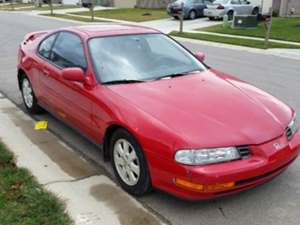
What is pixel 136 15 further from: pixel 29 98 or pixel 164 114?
pixel 164 114

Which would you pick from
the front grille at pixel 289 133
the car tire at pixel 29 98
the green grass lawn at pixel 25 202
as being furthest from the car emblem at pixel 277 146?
the car tire at pixel 29 98

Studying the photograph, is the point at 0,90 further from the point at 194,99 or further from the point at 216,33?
the point at 216,33

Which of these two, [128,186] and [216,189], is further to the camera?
[128,186]

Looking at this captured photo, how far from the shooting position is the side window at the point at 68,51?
188 inches

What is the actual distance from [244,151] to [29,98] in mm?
4012

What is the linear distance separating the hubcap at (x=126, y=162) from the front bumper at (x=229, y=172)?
0.29 meters

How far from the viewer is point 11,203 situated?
363cm

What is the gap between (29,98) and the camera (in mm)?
6387

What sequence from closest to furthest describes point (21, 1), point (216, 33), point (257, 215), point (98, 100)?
point (257, 215) < point (98, 100) < point (216, 33) < point (21, 1)

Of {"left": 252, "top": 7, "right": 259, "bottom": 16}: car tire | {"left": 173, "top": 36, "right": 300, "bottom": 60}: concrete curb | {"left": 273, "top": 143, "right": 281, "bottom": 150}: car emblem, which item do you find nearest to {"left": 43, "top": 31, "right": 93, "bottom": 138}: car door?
{"left": 273, "top": 143, "right": 281, "bottom": 150}: car emblem

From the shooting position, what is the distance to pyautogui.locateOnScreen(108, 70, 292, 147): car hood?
11.2 feet

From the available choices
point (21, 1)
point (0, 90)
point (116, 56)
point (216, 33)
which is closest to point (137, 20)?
point (216, 33)

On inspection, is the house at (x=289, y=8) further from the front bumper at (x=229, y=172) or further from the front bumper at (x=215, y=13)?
the front bumper at (x=229, y=172)

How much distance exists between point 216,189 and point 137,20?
26.5 meters
